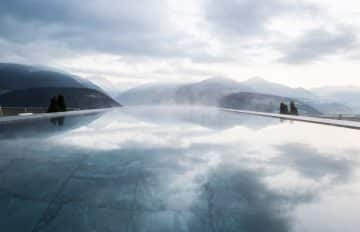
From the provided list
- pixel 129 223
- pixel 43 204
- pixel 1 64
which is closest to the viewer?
pixel 129 223

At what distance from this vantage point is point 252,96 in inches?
6521

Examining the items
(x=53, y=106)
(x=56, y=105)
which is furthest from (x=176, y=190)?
(x=56, y=105)

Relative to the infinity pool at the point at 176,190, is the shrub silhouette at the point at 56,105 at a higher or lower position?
higher

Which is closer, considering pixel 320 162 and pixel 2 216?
pixel 2 216

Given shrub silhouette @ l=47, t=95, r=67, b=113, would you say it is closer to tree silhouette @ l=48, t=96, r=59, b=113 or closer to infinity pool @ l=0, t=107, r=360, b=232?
tree silhouette @ l=48, t=96, r=59, b=113

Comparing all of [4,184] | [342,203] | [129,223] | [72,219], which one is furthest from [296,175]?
[4,184]

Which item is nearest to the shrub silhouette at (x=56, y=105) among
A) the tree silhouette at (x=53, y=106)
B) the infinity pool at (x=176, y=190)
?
the tree silhouette at (x=53, y=106)

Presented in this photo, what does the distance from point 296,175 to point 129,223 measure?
3.46m

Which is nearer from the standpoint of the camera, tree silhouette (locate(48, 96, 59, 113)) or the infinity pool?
the infinity pool

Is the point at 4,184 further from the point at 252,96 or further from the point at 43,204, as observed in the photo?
the point at 252,96

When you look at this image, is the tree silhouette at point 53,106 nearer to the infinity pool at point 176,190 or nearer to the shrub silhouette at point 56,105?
the shrub silhouette at point 56,105

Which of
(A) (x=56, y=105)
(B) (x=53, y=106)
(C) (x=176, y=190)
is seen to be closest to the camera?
(C) (x=176, y=190)

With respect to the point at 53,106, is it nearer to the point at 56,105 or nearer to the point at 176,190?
the point at 56,105

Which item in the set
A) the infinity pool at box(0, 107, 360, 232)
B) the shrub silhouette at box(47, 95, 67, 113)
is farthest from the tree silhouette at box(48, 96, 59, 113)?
the infinity pool at box(0, 107, 360, 232)
